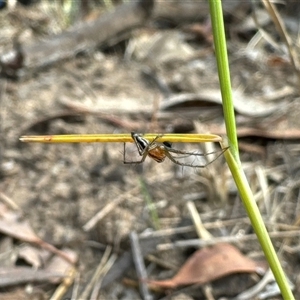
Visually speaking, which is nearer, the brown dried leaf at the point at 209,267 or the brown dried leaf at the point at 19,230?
the brown dried leaf at the point at 209,267

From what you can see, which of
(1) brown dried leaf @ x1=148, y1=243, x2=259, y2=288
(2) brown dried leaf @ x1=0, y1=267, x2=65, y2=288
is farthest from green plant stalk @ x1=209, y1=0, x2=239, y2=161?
(2) brown dried leaf @ x1=0, y1=267, x2=65, y2=288

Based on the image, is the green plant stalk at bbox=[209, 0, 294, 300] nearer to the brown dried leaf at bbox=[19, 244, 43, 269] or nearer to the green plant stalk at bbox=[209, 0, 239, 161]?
the green plant stalk at bbox=[209, 0, 239, 161]

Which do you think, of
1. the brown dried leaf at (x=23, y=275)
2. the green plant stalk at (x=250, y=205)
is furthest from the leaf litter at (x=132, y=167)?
the green plant stalk at (x=250, y=205)

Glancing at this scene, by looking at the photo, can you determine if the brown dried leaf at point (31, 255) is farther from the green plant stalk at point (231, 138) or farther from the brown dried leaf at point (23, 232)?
the green plant stalk at point (231, 138)

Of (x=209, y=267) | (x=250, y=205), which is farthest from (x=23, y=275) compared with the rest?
(x=250, y=205)

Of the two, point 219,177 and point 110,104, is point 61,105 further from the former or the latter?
point 219,177

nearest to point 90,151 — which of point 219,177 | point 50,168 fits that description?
point 50,168
